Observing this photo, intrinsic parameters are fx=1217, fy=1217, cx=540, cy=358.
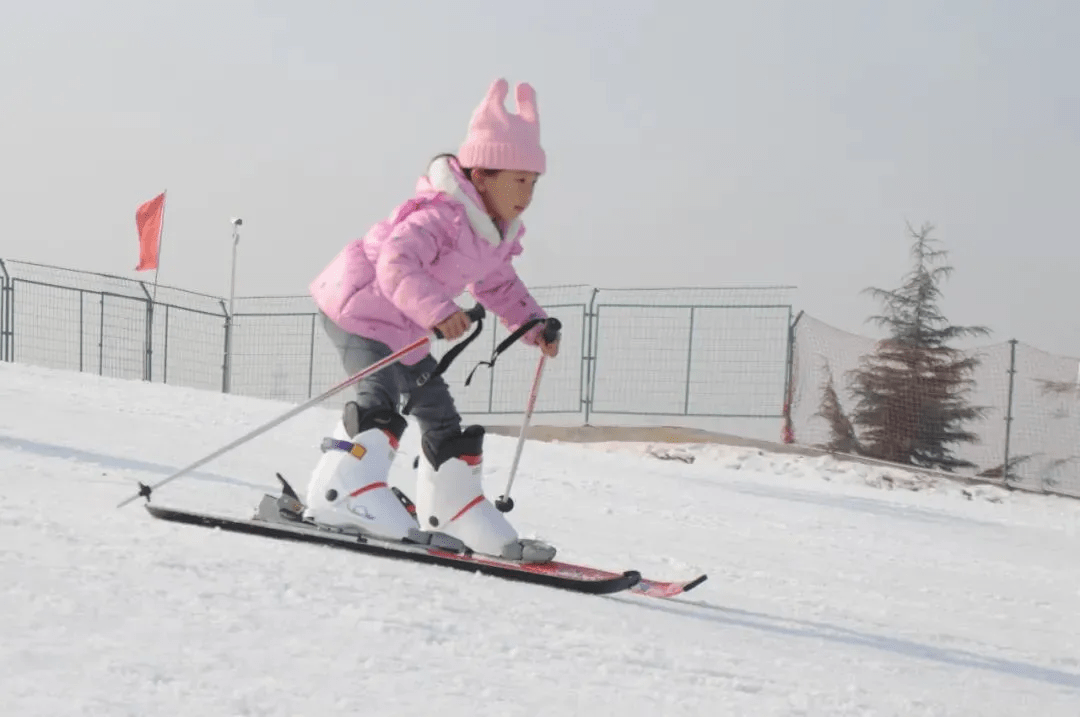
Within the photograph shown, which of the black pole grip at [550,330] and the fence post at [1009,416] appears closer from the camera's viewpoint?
the black pole grip at [550,330]

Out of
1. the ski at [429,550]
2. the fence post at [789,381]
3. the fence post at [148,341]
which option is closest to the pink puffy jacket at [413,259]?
the ski at [429,550]

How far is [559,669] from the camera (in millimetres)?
2902

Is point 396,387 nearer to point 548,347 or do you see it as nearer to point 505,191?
point 548,347

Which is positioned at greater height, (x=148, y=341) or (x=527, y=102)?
(x=527, y=102)

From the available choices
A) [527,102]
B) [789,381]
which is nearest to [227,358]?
[789,381]

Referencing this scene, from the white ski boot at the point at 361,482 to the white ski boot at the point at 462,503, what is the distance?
0.45 ft

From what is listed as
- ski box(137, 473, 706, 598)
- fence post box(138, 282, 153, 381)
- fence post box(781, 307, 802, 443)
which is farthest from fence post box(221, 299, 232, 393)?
ski box(137, 473, 706, 598)

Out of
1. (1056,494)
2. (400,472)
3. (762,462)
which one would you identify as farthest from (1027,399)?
(400,472)

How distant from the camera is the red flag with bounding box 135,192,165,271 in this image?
62.0 ft

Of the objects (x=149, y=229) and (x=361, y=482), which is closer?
(x=361, y=482)

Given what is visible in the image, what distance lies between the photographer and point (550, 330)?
172 inches

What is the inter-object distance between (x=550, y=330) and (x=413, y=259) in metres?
0.65

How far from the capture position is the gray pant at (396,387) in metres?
4.16

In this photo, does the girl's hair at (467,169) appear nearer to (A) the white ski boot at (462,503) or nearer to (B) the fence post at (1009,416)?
(A) the white ski boot at (462,503)
